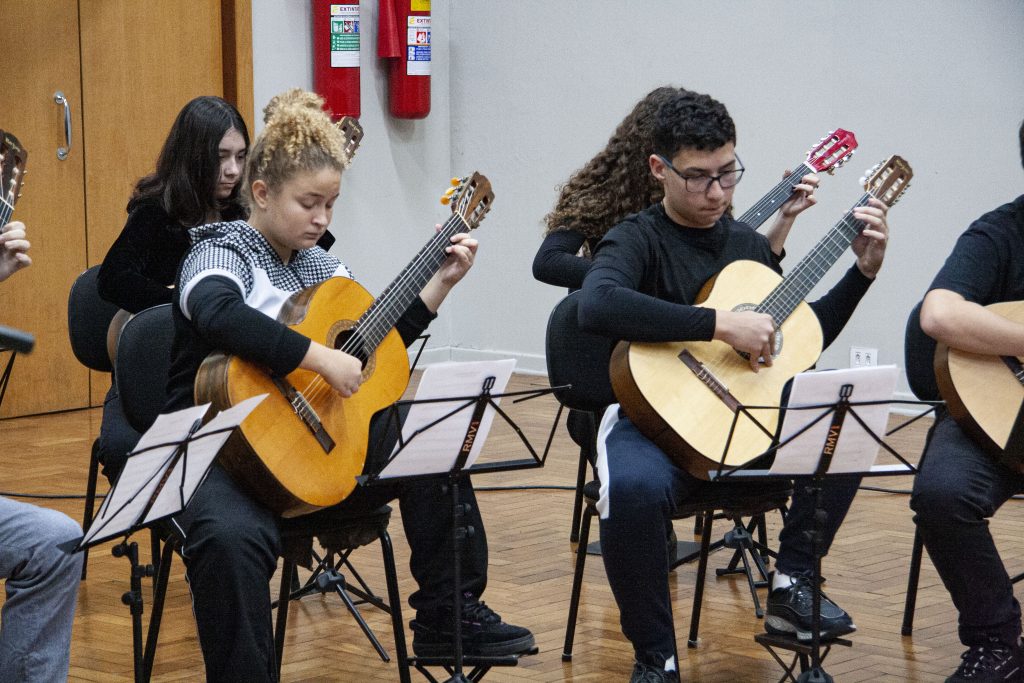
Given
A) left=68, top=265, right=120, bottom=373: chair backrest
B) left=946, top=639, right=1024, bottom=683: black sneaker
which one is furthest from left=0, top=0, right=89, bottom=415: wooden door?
left=946, top=639, right=1024, bottom=683: black sneaker

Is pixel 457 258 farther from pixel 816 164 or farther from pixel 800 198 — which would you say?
pixel 816 164

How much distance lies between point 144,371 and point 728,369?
1.34 m

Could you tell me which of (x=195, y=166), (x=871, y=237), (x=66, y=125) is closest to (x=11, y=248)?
(x=195, y=166)

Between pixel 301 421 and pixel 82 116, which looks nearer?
pixel 301 421

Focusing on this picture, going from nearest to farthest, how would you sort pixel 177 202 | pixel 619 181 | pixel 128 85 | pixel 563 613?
pixel 563 613, pixel 177 202, pixel 619 181, pixel 128 85

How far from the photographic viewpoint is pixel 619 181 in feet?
12.7

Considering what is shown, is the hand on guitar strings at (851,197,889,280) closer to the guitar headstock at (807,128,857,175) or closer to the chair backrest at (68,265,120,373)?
the guitar headstock at (807,128,857,175)

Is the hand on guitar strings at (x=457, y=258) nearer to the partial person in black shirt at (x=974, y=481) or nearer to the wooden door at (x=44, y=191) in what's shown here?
the partial person in black shirt at (x=974, y=481)

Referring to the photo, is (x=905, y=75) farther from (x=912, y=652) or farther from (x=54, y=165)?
(x=54, y=165)

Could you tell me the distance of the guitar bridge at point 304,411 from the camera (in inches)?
101

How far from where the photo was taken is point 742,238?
10.2 ft

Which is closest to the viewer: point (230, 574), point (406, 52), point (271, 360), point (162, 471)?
point (162, 471)

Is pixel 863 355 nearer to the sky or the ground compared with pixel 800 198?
nearer to the ground

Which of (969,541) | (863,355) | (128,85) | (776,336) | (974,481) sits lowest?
(863,355)
